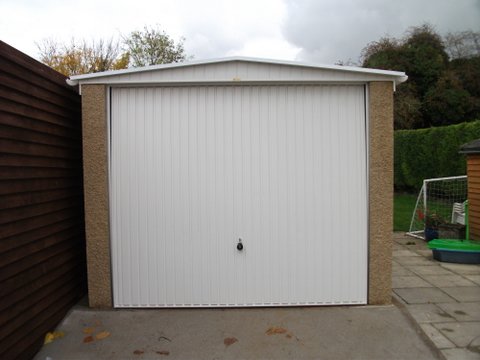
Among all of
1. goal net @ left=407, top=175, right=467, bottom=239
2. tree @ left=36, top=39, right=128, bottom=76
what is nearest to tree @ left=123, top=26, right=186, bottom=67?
tree @ left=36, top=39, right=128, bottom=76

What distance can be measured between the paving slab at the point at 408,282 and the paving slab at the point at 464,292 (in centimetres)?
29

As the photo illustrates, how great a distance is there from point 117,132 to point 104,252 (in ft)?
4.39

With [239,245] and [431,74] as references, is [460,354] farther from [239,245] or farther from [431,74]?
[431,74]

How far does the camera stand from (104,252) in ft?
14.6

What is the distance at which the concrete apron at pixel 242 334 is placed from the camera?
3561mm

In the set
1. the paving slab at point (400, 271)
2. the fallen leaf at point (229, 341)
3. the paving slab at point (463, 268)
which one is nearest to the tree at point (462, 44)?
the paving slab at point (463, 268)

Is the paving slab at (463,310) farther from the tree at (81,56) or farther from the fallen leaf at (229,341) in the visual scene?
the tree at (81,56)

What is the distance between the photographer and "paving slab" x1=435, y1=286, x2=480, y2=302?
478cm

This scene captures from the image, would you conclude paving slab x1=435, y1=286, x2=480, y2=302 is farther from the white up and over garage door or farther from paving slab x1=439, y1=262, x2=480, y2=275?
the white up and over garage door

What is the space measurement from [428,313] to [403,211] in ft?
29.6

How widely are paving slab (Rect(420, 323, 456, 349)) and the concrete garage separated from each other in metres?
0.58

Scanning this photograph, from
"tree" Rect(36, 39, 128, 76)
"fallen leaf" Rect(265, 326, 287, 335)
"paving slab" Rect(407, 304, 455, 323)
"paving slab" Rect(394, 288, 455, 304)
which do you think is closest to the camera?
"fallen leaf" Rect(265, 326, 287, 335)

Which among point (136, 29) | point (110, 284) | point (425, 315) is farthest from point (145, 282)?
point (136, 29)

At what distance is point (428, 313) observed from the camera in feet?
14.2
